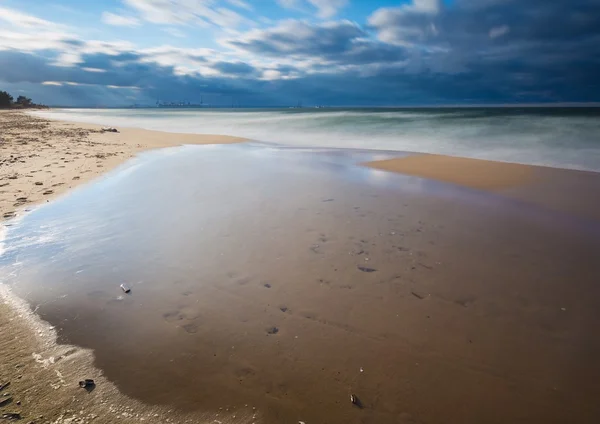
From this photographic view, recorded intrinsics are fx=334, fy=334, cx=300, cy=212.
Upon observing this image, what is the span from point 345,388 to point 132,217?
17.0 ft

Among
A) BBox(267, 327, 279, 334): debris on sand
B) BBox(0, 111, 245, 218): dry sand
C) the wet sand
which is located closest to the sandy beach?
BBox(267, 327, 279, 334): debris on sand

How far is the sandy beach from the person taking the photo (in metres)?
2.42

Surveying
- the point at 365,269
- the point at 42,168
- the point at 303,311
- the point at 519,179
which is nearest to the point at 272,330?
the point at 303,311

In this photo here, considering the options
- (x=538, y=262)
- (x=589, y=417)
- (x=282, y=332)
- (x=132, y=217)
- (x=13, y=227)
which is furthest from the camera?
(x=132, y=217)

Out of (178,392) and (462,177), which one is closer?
(178,392)

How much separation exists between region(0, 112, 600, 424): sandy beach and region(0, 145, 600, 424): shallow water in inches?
0.8

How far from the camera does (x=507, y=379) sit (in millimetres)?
2656

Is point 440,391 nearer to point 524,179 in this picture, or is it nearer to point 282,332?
point 282,332

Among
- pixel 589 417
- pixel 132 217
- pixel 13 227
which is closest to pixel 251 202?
pixel 132 217

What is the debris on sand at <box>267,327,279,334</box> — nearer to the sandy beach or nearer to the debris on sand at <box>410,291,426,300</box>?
the sandy beach

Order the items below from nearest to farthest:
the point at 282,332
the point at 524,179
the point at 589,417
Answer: the point at 589,417 < the point at 282,332 < the point at 524,179

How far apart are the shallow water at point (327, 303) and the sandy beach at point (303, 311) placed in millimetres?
19

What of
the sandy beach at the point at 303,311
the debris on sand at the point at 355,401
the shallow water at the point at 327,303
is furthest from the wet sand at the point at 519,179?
the debris on sand at the point at 355,401

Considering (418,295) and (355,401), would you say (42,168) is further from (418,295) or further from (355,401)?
(355,401)
